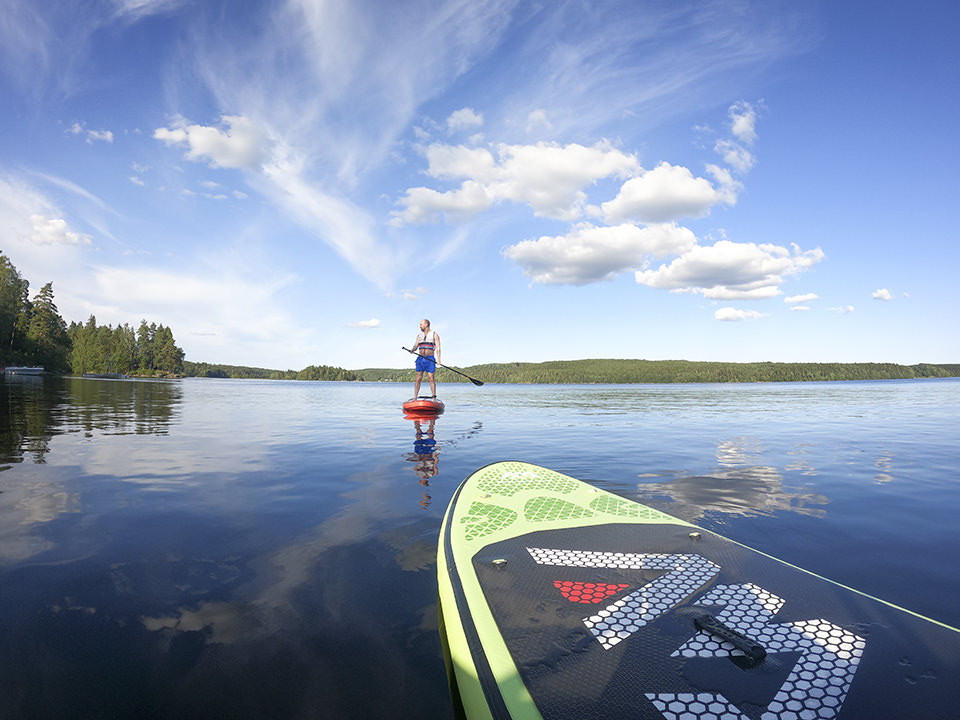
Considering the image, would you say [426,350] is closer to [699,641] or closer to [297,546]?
[297,546]

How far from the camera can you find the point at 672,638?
238 cm

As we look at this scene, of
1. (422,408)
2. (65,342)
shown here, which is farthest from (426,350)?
(65,342)

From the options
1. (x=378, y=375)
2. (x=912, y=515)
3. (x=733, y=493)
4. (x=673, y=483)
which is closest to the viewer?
(x=912, y=515)

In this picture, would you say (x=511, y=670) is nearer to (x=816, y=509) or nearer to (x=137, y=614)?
(x=137, y=614)

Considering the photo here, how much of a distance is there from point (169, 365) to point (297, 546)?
133408 mm

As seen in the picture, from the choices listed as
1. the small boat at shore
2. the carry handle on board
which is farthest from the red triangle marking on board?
the small boat at shore

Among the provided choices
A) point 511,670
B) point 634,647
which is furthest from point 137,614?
point 634,647

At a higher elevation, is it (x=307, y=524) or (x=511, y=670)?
(x=511, y=670)

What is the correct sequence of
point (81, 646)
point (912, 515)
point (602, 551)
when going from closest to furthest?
point (81, 646)
point (602, 551)
point (912, 515)

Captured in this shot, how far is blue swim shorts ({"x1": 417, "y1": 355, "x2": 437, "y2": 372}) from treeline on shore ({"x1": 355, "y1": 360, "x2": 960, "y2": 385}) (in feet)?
335

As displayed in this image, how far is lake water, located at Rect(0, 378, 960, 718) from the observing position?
2.65 meters

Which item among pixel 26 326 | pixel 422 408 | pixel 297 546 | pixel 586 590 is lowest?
pixel 297 546

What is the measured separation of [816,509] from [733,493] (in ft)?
3.49

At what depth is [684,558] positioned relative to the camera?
3.42 m
